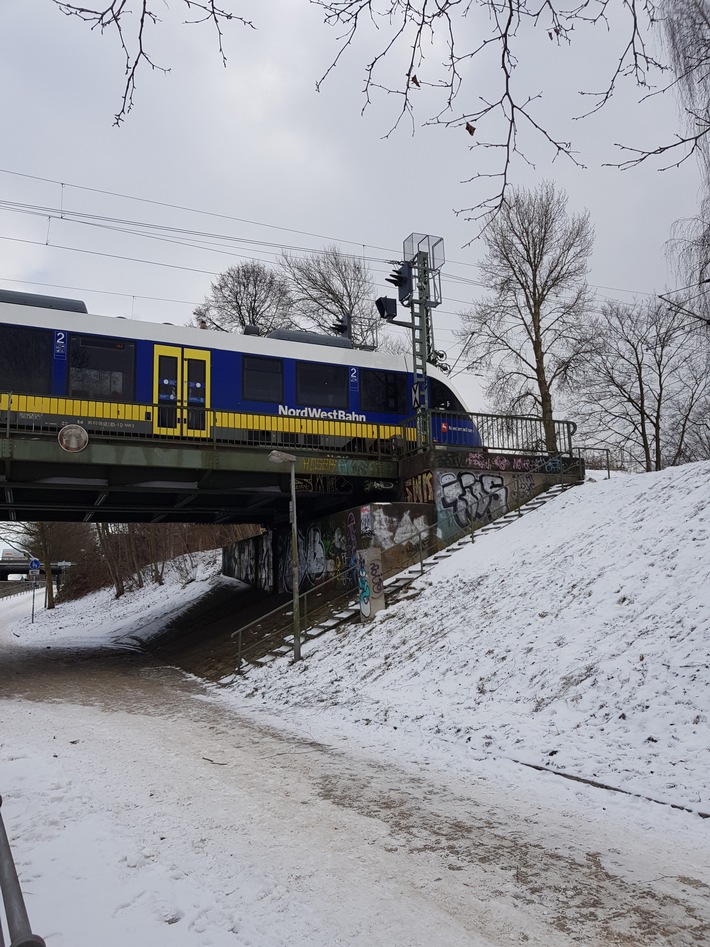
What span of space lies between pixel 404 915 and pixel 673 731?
420 cm

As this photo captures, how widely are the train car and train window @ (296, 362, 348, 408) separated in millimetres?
31

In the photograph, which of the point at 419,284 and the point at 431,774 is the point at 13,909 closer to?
the point at 431,774

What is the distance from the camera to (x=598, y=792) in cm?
679

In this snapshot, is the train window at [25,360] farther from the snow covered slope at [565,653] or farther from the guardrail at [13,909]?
the guardrail at [13,909]

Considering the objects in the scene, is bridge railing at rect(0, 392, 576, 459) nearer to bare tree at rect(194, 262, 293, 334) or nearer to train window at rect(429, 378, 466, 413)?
train window at rect(429, 378, 466, 413)

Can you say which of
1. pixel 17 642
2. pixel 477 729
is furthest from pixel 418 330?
pixel 17 642

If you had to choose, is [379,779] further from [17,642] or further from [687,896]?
[17,642]

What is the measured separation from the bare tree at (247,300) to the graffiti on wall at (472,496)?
19999mm

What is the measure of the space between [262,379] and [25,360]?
232 inches

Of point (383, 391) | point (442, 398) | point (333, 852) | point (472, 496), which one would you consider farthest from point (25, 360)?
point (333, 852)

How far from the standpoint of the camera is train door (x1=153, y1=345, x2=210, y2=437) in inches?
694

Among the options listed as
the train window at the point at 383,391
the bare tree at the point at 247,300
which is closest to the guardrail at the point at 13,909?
the train window at the point at 383,391

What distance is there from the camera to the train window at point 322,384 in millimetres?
19531

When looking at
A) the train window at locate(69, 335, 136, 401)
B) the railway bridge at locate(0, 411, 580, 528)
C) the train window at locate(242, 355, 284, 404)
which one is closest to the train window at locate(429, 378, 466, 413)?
the railway bridge at locate(0, 411, 580, 528)
